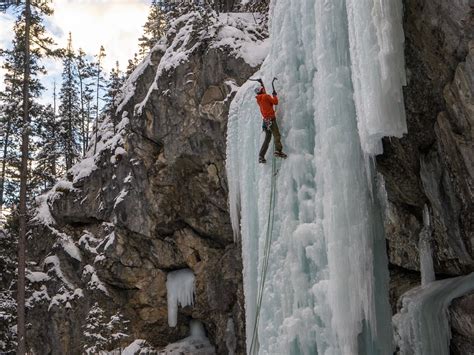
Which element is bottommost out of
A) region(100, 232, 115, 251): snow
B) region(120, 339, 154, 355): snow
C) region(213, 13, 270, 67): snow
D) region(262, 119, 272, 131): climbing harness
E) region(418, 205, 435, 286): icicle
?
region(120, 339, 154, 355): snow

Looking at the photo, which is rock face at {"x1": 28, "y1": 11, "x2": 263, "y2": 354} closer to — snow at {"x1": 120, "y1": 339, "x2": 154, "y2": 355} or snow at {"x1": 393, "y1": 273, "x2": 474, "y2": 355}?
snow at {"x1": 120, "y1": 339, "x2": 154, "y2": 355}

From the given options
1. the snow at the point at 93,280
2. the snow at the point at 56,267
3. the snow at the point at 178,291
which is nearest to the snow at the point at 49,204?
the snow at the point at 56,267

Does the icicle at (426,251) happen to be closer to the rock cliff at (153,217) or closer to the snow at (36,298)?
the rock cliff at (153,217)

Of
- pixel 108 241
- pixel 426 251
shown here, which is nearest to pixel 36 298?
pixel 108 241

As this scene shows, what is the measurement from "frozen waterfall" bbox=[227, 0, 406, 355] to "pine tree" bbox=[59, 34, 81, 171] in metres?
20.1

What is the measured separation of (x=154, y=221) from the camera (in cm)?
1478

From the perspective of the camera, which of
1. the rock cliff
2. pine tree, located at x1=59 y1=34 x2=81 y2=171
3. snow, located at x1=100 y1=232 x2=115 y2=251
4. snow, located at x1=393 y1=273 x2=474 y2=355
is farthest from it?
pine tree, located at x1=59 y1=34 x2=81 y2=171

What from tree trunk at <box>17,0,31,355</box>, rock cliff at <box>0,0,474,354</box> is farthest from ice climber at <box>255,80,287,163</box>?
tree trunk at <box>17,0,31,355</box>

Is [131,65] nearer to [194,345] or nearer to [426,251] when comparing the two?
[194,345]

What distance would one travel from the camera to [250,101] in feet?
31.2

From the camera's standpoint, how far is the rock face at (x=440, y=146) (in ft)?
15.4

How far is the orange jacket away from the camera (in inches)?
297

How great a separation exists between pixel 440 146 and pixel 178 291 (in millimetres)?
11183

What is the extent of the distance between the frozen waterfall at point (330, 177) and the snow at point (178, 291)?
24.3 feet
